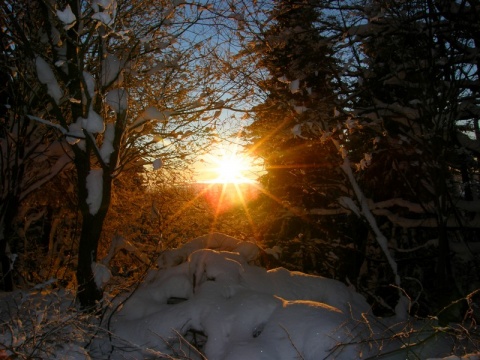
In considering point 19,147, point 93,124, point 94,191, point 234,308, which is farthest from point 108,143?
point 234,308

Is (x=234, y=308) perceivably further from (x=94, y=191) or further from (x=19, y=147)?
(x=19, y=147)

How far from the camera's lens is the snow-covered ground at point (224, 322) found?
3.37 m

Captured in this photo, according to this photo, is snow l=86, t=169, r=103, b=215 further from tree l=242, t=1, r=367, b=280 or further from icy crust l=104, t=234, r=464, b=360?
tree l=242, t=1, r=367, b=280

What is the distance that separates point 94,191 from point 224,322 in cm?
245

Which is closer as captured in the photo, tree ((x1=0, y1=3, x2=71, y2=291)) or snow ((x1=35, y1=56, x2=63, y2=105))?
snow ((x1=35, y1=56, x2=63, y2=105))

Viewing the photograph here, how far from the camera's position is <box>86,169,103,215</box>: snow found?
4930 millimetres

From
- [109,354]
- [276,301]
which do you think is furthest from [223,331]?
[109,354]

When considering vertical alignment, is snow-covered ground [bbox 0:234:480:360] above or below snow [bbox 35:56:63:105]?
below

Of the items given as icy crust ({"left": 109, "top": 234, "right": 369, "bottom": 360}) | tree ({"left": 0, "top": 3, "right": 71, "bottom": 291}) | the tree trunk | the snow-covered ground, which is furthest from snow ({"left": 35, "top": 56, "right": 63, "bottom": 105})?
icy crust ({"left": 109, "top": 234, "right": 369, "bottom": 360})

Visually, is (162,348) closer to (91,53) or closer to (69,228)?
(91,53)

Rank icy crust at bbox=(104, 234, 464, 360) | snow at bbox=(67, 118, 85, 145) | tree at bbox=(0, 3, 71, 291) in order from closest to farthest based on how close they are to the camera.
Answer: icy crust at bbox=(104, 234, 464, 360)
snow at bbox=(67, 118, 85, 145)
tree at bbox=(0, 3, 71, 291)

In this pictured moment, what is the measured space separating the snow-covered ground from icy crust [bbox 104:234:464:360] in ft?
0.04

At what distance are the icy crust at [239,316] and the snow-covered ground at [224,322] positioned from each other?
0.01 metres

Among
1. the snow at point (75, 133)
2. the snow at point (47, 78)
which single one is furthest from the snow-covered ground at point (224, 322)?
the snow at point (47, 78)
